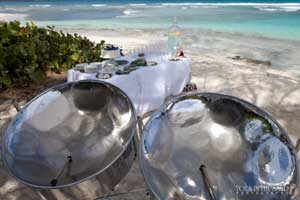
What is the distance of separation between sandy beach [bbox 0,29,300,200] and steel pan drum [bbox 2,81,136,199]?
0.71 metres

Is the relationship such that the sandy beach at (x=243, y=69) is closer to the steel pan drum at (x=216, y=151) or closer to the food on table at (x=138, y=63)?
the steel pan drum at (x=216, y=151)

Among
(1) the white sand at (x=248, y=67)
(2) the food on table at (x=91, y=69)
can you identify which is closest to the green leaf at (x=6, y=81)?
(2) the food on table at (x=91, y=69)

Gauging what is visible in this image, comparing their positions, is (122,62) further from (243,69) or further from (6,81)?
(243,69)

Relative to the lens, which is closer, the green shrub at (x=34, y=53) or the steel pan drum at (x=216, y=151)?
the steel pan drum at (x=216, y=151)

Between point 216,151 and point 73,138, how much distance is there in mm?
724

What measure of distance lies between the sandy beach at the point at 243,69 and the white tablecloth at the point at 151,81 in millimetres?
741

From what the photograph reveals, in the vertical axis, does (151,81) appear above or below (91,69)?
below

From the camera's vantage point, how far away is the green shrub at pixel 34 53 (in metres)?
4.34

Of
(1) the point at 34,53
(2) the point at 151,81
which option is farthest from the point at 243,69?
(1) the point at 34,53

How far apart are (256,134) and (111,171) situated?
67cm

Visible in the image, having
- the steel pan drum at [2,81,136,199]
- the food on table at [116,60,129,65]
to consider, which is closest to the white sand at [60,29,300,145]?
the food on table at [116,60,129,65]

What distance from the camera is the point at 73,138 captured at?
182 cm

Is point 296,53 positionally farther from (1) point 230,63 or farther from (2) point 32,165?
(2) point 32,165

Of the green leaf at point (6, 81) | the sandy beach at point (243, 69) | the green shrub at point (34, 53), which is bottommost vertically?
the sandy beach at point (243, 69)
